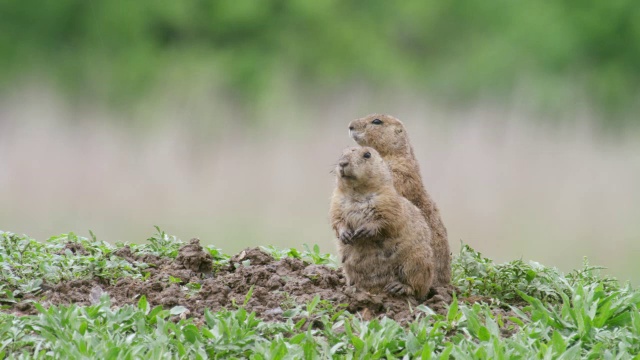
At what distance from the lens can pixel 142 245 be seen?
25.9 ft

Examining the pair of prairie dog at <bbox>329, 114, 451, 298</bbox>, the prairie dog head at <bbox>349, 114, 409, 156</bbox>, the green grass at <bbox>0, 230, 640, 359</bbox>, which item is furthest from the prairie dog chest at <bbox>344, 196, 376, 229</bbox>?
the prairie dog head at <bbox>349, 114, 409, 156</bbox>

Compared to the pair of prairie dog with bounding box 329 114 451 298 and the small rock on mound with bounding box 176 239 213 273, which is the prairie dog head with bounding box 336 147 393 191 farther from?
the small rock on mound with bounding box 176 239 213 273

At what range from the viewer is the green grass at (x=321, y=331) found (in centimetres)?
555

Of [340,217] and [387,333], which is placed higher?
[340,217]

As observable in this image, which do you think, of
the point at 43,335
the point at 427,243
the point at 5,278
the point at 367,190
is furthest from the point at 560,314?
the point at 5,278

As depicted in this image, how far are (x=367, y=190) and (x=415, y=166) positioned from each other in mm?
760

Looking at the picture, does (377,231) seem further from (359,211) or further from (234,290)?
(234,290)

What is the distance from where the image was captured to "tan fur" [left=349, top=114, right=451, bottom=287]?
6922 millimetres

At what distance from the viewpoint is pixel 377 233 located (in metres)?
6.45

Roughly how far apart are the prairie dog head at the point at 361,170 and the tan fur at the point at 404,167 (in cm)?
46

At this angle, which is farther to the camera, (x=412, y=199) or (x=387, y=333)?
(x=412, y=199)

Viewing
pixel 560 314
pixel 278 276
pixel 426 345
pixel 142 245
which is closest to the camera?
pixel 426 345

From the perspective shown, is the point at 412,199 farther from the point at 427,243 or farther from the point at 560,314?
the point at 560,314

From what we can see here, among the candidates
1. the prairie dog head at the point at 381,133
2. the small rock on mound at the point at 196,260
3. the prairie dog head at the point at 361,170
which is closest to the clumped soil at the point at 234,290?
the small rock on mound at the point at 196,260
